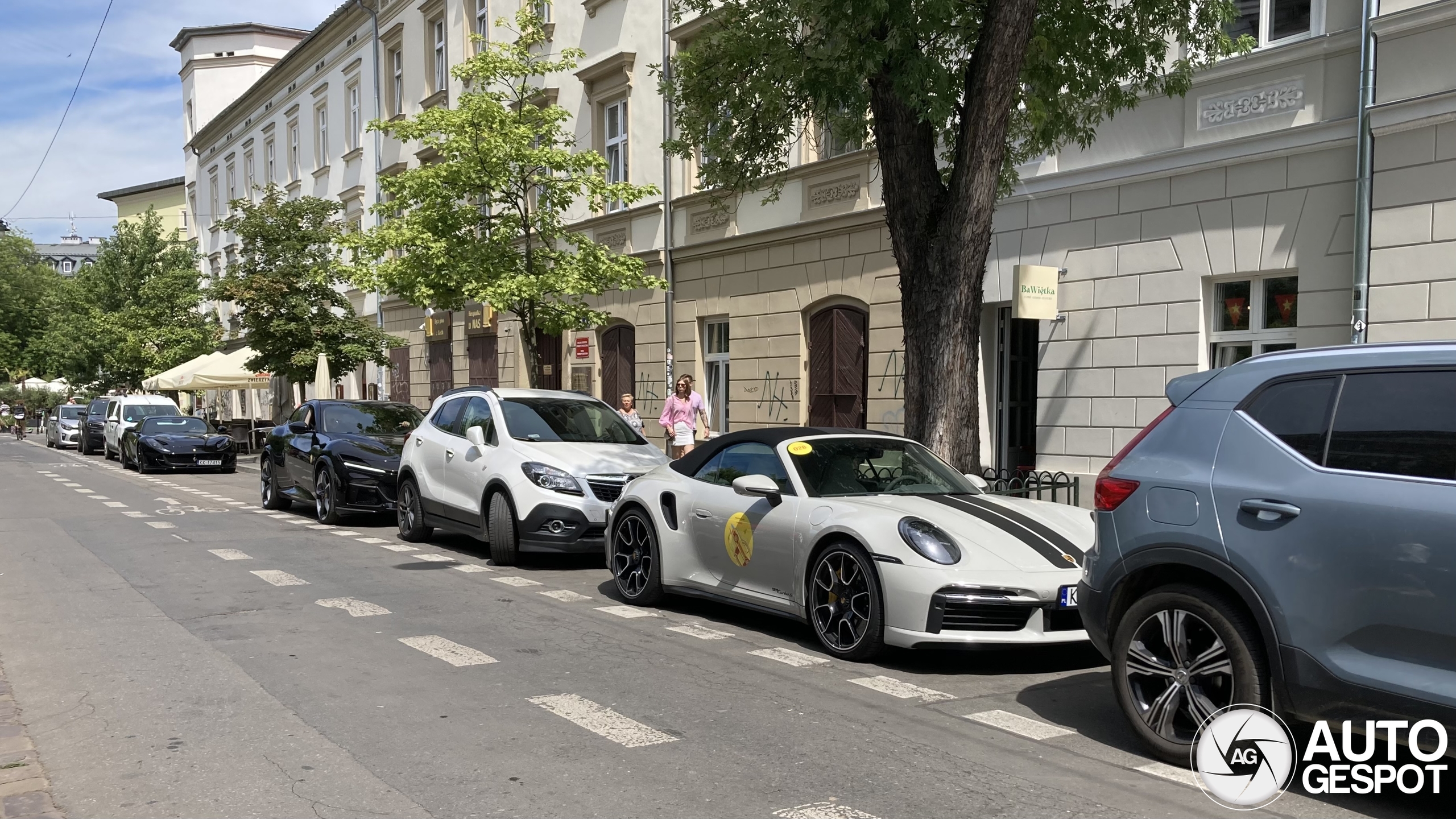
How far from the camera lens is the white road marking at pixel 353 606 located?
8.66m

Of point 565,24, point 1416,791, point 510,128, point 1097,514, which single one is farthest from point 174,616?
point 565,24

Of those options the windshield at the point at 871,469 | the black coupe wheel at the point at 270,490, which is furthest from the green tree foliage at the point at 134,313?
the windshield at the point at 871,469

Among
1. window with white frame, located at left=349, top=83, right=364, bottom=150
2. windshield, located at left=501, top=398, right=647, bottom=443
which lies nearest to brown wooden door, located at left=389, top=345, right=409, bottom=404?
window with white frame, located at left=349, top=83, right=364, bottom=150

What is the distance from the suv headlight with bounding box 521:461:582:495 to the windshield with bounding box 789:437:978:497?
339cm

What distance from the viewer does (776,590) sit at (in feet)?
24.9

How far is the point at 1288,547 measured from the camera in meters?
4.46

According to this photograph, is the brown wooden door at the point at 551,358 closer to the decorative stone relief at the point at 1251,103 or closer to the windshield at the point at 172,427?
the windshield at the point at 172,427

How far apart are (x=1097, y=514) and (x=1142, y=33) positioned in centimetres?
766

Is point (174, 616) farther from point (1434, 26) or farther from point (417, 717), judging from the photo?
point (1434, 26)

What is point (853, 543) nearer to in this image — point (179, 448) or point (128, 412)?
point (179, 448)

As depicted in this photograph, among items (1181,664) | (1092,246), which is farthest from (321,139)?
(1181,664)

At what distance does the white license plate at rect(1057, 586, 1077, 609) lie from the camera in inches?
258

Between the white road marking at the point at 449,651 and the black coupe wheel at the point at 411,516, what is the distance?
5250mm

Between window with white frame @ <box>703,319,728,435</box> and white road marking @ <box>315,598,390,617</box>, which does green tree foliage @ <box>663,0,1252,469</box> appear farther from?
window with white frame @ <box>703,319,728,435</box>
